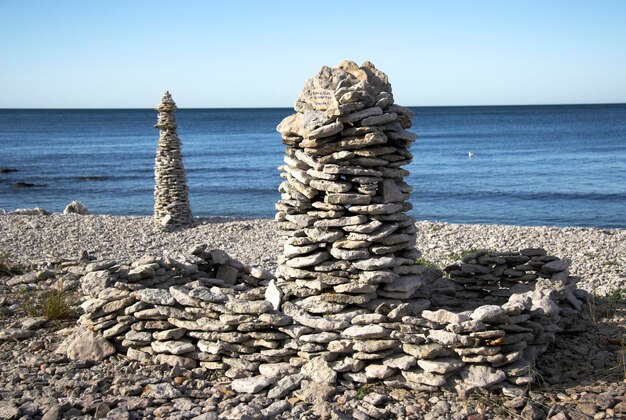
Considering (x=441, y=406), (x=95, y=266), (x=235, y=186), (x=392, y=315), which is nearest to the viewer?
(x=441, y=406)

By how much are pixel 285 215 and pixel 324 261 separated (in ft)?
2.40

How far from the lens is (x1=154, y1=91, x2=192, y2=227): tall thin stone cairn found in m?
19.5

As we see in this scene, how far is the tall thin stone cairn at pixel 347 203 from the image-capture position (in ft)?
23.8

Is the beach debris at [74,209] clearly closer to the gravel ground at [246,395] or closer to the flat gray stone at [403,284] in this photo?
the gravel ground at [246,395]

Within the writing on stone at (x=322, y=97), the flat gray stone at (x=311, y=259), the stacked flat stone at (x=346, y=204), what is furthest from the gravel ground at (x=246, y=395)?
the writing on stone at (x=322, y=97)

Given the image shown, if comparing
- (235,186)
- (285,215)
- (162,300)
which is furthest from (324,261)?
(235,186)

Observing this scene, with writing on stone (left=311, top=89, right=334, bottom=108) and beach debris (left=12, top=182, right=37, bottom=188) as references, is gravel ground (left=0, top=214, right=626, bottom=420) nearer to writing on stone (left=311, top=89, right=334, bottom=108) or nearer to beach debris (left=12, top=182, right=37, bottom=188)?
writing on stone (left=311, top=89, right=334, bottom=108)

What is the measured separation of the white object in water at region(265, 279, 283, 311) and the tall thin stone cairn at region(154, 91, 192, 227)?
41.5ft

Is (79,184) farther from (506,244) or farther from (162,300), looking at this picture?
(162,300)

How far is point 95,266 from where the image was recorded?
8.77 metres

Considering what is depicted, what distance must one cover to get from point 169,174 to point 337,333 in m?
14.1

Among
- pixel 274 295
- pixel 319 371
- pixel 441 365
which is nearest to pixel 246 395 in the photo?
pixel 319 371

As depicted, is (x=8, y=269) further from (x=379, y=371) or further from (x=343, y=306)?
(x=379, y=371)

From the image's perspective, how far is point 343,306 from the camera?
24.1ft
